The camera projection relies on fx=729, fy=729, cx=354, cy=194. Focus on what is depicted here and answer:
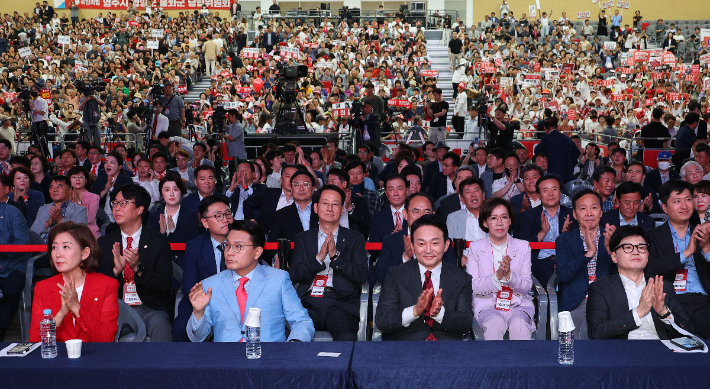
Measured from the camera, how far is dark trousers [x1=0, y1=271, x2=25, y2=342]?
461 cm

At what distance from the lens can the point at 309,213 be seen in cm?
535

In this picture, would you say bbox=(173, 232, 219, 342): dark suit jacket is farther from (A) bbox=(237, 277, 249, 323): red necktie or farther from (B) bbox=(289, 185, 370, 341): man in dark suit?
(A) bbox=(237, 277, 249, 323): red necktie

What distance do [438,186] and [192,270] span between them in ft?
11.6

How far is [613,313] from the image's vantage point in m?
3.48

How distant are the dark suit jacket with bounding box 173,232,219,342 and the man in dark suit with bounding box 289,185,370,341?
0.49m

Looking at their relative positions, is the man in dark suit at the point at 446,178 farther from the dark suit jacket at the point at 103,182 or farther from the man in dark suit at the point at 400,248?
the dark suit jacket at the point at 103,182

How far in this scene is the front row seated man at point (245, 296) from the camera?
350 centimetres

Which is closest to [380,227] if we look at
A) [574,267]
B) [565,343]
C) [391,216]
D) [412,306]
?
[391,216]

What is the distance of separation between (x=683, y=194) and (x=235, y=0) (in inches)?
950

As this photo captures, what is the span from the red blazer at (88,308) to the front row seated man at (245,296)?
0.39 meters

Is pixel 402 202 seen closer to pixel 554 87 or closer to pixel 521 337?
pixel 521 337

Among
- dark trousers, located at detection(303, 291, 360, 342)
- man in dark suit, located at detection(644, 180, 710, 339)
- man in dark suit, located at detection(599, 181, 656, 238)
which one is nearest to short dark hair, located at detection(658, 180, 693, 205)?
man in dark suit, located at detection(644, 180, 710, 339)

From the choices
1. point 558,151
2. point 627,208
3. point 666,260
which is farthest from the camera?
point 558,151

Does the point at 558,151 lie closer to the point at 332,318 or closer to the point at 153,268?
the point at 332,318
